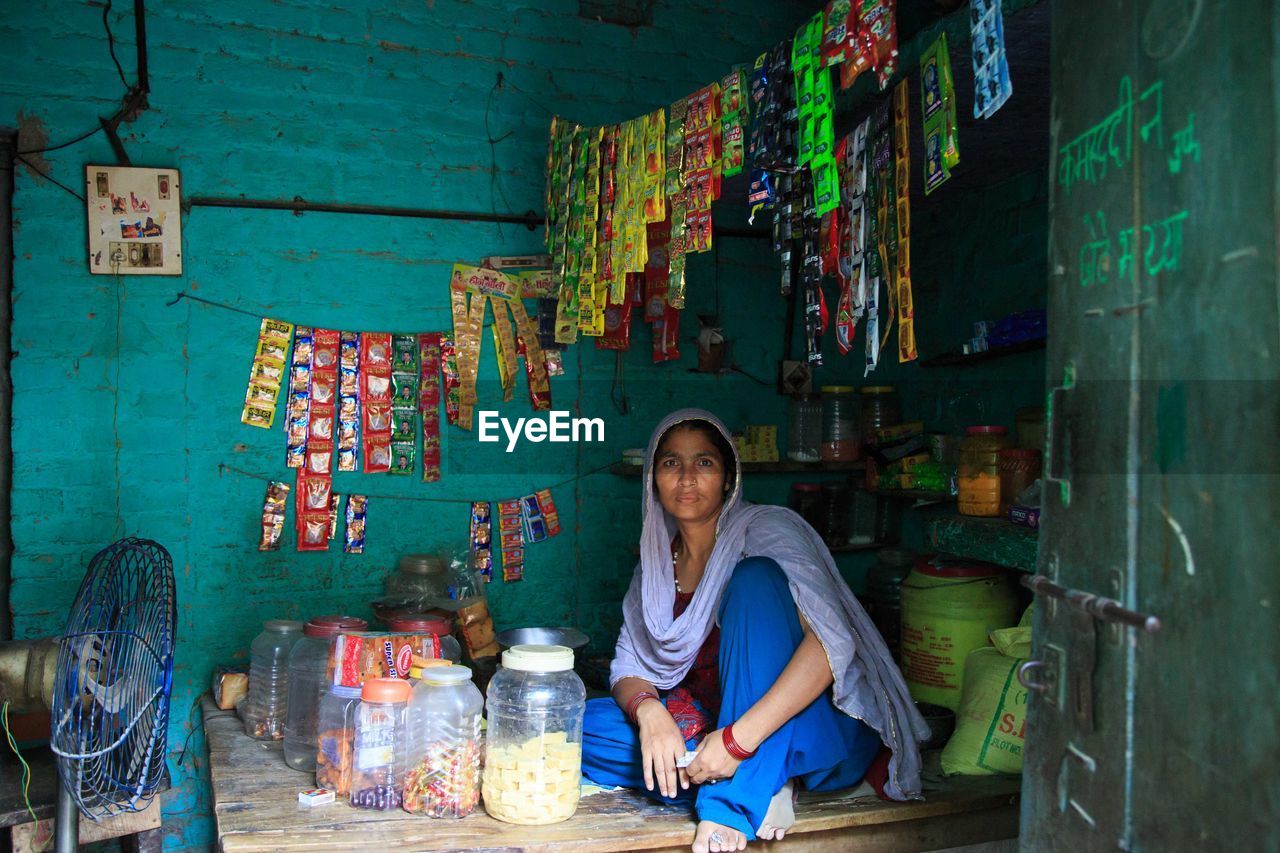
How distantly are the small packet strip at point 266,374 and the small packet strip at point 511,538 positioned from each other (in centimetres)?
95

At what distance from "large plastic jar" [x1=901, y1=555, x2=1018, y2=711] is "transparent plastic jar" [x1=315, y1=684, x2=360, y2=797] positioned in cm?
188

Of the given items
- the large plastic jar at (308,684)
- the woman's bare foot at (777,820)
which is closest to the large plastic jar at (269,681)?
the large plastic jar at (308,684)

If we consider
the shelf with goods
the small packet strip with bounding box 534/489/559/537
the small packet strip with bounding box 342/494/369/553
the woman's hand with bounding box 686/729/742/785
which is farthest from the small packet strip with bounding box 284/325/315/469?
the shelf with goods

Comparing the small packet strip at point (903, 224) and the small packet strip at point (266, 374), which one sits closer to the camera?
the small packet strip at point (903, 224)

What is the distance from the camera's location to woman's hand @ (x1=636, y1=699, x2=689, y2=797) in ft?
8.39

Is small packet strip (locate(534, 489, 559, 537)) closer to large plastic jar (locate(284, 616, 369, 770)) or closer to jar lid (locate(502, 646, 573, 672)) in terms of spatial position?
large plastic jar (locate(284, 616, 369, 770))

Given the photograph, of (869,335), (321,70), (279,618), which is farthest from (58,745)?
(321,70)

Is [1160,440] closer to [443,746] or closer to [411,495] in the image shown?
[443,746]

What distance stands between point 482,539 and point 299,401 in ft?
2.90

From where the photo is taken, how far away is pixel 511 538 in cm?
398

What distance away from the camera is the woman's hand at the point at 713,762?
2465mm

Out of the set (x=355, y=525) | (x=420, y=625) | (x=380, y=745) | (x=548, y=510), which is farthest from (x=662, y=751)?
(x=355, y=525)

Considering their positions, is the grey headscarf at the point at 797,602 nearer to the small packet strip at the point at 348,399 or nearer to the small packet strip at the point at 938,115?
the small packet strip at the point at 938,115

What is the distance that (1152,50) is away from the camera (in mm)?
1401
